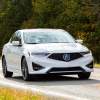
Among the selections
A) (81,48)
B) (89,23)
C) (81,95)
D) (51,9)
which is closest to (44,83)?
(81,48)

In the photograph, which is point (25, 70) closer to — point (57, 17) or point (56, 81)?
point (56, 81)

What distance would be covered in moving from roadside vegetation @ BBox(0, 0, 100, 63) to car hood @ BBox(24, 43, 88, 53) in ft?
85.8

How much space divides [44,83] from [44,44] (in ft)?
4.95

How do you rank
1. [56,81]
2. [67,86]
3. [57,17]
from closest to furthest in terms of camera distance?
[67,86]
[56,81]
[57,17]

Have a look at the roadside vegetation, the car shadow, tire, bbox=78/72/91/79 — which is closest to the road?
the car shadow

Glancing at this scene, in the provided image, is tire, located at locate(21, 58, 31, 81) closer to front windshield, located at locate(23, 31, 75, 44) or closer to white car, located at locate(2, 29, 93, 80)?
white car, located at locate(2, 29, 93, 80)

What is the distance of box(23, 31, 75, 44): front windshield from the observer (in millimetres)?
19250

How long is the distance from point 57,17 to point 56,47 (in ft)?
176

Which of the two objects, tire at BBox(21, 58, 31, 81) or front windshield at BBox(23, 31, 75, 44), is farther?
front windshield at BBox(23, 31, 75, 44)

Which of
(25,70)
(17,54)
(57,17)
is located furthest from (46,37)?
(57,17)

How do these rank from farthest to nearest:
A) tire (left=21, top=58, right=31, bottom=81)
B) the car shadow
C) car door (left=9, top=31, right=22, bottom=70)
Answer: car door (left=9, top=31, right=22, bottom=70) < tire (left=21, top=58, right=31, bottom=81) < the car shadow

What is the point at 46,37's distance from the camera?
63.9 feet

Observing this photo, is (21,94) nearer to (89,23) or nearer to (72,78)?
(72,78)

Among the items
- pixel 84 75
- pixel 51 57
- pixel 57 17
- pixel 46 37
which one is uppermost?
pixel 46 37
